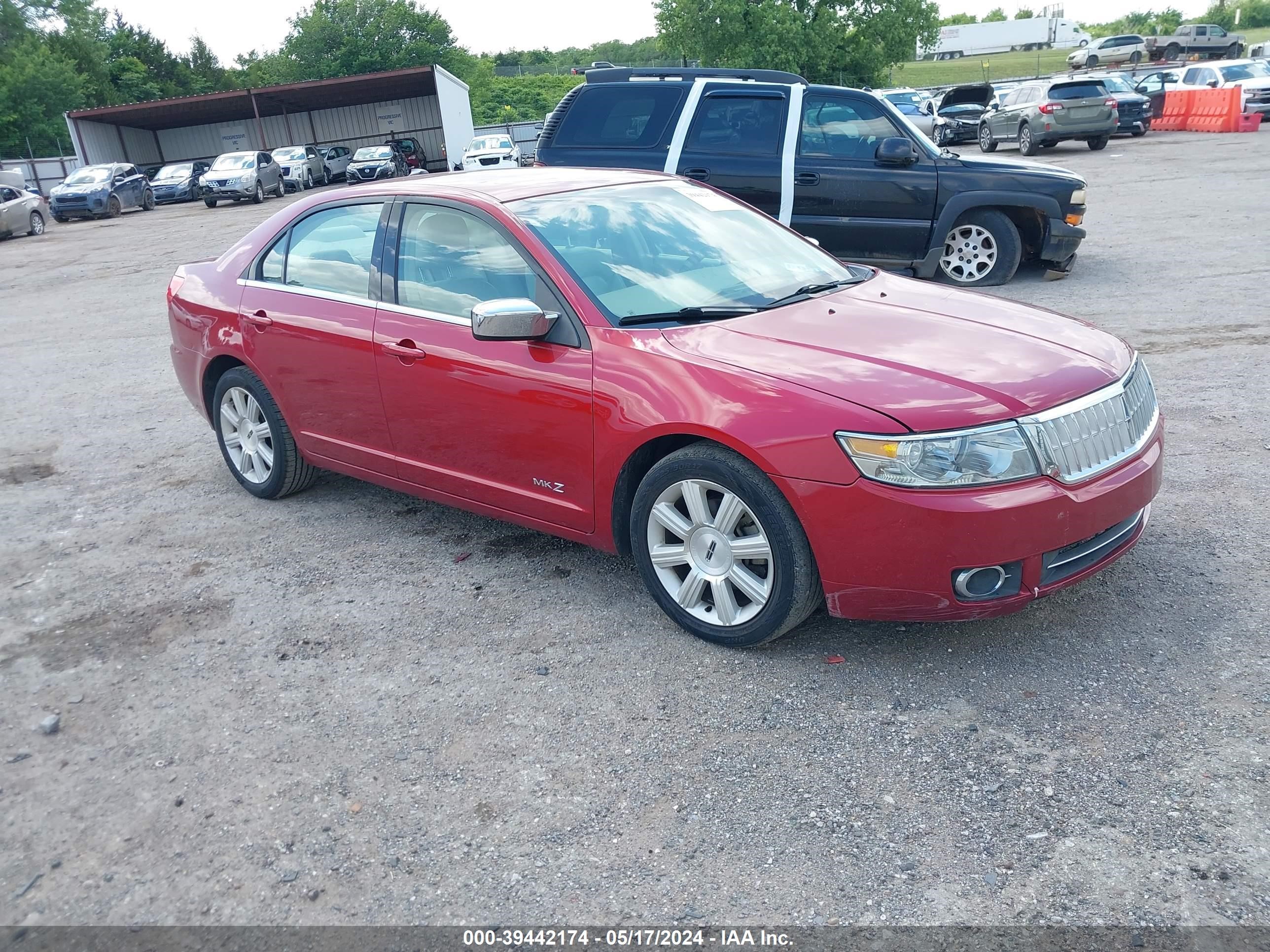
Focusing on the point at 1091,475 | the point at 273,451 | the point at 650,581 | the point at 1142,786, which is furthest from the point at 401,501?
the point at 1142,786

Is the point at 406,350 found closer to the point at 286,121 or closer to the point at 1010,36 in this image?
the point at 286,121

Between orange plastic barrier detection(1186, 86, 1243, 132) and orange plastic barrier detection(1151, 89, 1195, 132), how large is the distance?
0.73 ft

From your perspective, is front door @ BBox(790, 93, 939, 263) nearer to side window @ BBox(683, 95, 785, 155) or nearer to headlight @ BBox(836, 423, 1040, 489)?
Result: side window @ BBox(683, 95, 785, 155)

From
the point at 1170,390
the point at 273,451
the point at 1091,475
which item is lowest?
the point at 1170,390

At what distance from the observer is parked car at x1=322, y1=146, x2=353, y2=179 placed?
38.9 metres

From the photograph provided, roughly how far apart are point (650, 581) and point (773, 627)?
1.78ft

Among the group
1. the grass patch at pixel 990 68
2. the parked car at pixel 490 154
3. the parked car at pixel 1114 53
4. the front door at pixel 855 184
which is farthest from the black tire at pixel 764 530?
the parked car at pixel 1114 53

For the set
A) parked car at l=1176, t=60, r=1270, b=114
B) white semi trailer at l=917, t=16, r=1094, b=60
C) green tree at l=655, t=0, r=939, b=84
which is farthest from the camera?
white semi trailer at l=917, t=16, r=1094, b=60

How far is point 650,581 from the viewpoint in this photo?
12.6ft

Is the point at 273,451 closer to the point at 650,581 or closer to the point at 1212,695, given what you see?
the point at 650,581

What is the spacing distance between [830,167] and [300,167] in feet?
101

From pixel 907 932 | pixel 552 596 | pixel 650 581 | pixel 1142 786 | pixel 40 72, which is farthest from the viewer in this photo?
pixel 40 72

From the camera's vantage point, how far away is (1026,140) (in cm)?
2597

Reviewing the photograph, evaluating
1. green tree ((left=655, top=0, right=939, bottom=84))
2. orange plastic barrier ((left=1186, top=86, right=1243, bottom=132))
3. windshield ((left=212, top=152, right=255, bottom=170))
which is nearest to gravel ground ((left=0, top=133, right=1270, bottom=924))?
orange plastic barrier ((left=1186, top=86, right=1243, bottom=132))
